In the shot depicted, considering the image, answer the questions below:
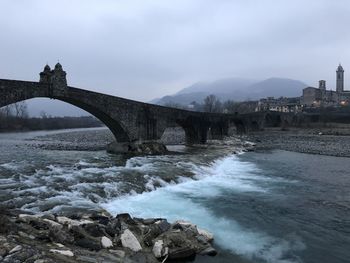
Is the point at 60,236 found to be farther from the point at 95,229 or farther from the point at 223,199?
the point at 223,199

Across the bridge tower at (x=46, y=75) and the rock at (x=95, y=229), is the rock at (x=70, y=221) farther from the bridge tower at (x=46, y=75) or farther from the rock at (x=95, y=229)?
the bridge tower at (x=46, y=75)

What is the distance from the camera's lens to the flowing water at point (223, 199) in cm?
1084

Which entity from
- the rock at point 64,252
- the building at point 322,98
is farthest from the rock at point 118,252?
the building at point 322,98

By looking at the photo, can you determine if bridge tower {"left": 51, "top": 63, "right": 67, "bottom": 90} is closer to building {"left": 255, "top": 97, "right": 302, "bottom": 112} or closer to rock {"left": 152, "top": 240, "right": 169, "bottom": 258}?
rock {"left": 152, "top": 240, "right": 169, "bottom": 258}

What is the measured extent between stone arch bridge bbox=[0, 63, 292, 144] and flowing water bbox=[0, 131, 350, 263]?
218 inches

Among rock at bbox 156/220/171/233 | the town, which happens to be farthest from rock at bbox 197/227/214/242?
the town

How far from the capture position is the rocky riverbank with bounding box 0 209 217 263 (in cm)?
782

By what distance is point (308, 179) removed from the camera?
22.0 m

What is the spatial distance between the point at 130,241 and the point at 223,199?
7289 mm

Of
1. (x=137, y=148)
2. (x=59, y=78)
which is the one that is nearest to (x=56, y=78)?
(x=59, y=78)

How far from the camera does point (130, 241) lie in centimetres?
947

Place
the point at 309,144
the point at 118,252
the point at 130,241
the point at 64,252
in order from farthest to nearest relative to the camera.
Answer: the point at 309,144 → the point at 130,241 → the point at 118,252 → the point at 64,252

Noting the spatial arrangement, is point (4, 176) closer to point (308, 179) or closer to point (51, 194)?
point (51, 194)

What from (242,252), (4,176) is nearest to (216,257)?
(242,252)
